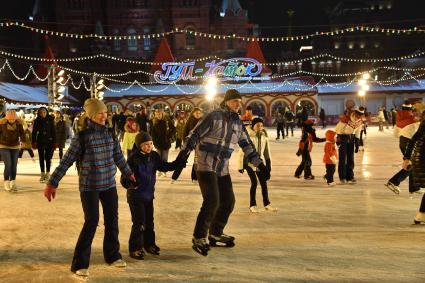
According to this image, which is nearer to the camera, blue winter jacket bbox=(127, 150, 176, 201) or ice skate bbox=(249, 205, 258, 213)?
blue winter jacket bbox=(127, 150, 176, 201)

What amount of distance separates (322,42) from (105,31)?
38261 mm

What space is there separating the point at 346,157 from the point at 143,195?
6.22 metres

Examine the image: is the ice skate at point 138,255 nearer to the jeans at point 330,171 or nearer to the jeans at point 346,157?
the jeans at point 330,171

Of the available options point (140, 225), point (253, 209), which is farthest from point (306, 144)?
point (140, 225)

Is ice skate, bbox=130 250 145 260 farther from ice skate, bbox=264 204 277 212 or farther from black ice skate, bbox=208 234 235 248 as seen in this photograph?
ice skate, bbox=264 204 277 212

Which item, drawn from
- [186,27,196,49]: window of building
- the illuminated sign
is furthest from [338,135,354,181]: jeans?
[186,27,196,49]: window of building

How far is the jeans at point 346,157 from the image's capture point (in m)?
10.1

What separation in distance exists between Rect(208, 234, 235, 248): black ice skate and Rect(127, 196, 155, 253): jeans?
2.08 ft

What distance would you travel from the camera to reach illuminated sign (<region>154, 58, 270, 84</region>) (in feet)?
136

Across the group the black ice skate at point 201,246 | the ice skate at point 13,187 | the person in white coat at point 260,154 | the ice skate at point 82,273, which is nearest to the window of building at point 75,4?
the ice skate at point 13,187

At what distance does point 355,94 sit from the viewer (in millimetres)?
42438

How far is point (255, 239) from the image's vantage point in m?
5.52

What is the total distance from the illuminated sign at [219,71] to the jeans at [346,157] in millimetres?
31150

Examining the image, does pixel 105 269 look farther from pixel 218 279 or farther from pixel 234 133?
pixel 234 133
